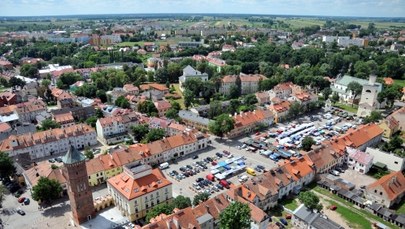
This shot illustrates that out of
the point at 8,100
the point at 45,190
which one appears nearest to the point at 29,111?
the point at 8,100

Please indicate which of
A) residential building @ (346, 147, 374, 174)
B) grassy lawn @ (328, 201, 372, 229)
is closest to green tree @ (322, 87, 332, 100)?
residential building @ (346, 147, 374, 174)

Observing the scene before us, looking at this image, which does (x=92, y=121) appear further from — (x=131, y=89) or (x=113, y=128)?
(x=131, y=89)

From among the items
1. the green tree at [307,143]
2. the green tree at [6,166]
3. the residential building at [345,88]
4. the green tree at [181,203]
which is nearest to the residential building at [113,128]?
the green tree at [6,166]

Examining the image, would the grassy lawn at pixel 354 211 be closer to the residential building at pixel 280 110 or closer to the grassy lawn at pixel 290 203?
the grassy lawn at pixel 290 203

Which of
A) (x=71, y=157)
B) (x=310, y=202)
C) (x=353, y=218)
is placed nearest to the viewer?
(x=71, y=157)

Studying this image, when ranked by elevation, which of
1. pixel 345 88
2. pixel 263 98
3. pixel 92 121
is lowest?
pixel 92 121

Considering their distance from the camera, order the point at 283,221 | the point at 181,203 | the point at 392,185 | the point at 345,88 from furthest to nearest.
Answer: the point at 345,88
the point at 392,185
the point at 283,221
the point at 181,203
